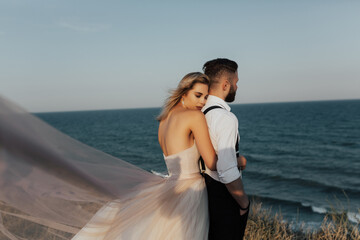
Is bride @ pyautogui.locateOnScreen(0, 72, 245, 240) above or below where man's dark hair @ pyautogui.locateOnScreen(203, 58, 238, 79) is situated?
below

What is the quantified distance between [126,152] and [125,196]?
37.1 meters

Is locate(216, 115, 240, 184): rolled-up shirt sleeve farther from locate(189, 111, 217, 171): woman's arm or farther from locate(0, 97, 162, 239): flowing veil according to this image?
locate(0, 97, 162, 239): flowing veil

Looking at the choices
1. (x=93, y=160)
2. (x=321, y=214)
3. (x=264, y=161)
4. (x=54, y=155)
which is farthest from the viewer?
(x=264, y=161)

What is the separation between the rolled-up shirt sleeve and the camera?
2.79 metres

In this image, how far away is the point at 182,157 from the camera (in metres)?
3.03

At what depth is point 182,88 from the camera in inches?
127

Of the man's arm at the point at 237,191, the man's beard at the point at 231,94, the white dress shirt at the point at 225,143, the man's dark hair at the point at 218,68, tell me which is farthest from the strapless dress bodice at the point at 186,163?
Result: the man's dark hair at the point at 218,68

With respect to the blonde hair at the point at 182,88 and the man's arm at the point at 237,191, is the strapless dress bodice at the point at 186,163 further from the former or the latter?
the blonde hair at the point at 182,88

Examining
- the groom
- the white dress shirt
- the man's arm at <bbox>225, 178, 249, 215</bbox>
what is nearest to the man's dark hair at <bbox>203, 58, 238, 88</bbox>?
the groom

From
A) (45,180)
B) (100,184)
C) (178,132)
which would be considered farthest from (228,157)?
(45,180)

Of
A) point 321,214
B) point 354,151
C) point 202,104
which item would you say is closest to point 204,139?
point 202,104

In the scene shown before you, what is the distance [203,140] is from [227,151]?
0.25m

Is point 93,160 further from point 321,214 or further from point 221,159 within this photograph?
point 321,214

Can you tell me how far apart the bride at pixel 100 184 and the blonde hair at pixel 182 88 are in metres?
0.01
